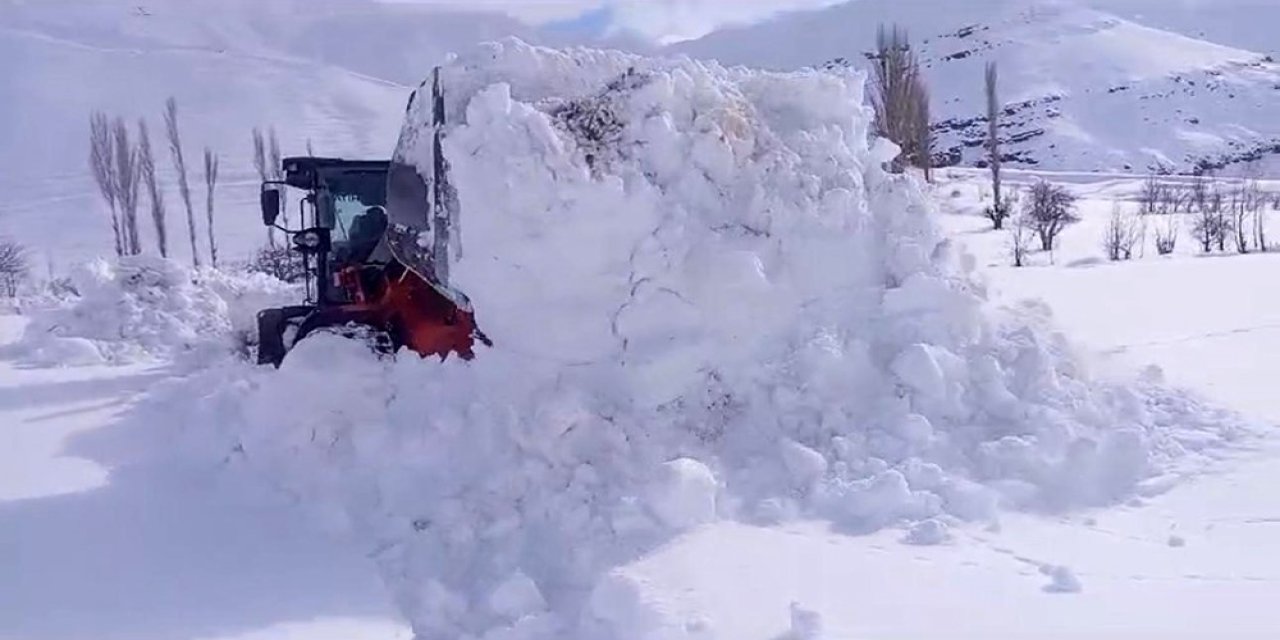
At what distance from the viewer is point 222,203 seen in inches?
1496

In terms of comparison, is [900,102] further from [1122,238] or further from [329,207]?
[329,207]

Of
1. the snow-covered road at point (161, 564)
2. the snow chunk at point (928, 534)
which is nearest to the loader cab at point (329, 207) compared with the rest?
the snow-covered road at point (161, 564)

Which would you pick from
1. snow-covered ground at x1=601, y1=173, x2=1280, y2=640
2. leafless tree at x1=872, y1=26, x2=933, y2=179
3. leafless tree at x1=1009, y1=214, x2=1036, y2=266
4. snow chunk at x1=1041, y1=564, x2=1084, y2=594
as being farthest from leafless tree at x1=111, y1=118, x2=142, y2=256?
Answer: snow chunk at x1=1041, y1=564, x2=1084, y2=594

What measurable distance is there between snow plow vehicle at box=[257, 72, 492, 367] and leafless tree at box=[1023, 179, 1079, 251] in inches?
516

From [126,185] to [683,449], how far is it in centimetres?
2917

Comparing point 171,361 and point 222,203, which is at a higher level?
point 222,203

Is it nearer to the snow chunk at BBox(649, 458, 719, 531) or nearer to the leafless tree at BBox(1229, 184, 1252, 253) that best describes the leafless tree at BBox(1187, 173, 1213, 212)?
the leafless tree at BBox(1229, 184, 1252, 253)

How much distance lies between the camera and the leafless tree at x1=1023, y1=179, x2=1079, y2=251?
60.8ft

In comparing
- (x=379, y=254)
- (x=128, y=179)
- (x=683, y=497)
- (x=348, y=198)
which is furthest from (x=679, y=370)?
(x=128, y=179)

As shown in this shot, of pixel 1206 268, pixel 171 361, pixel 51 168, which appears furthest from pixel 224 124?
pixel 1206 268

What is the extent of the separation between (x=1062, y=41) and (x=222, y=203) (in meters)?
43.7

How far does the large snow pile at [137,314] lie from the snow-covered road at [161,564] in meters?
5.71

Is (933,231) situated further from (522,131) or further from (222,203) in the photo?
(222,203)

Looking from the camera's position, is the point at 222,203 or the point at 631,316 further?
the point at 222,203
